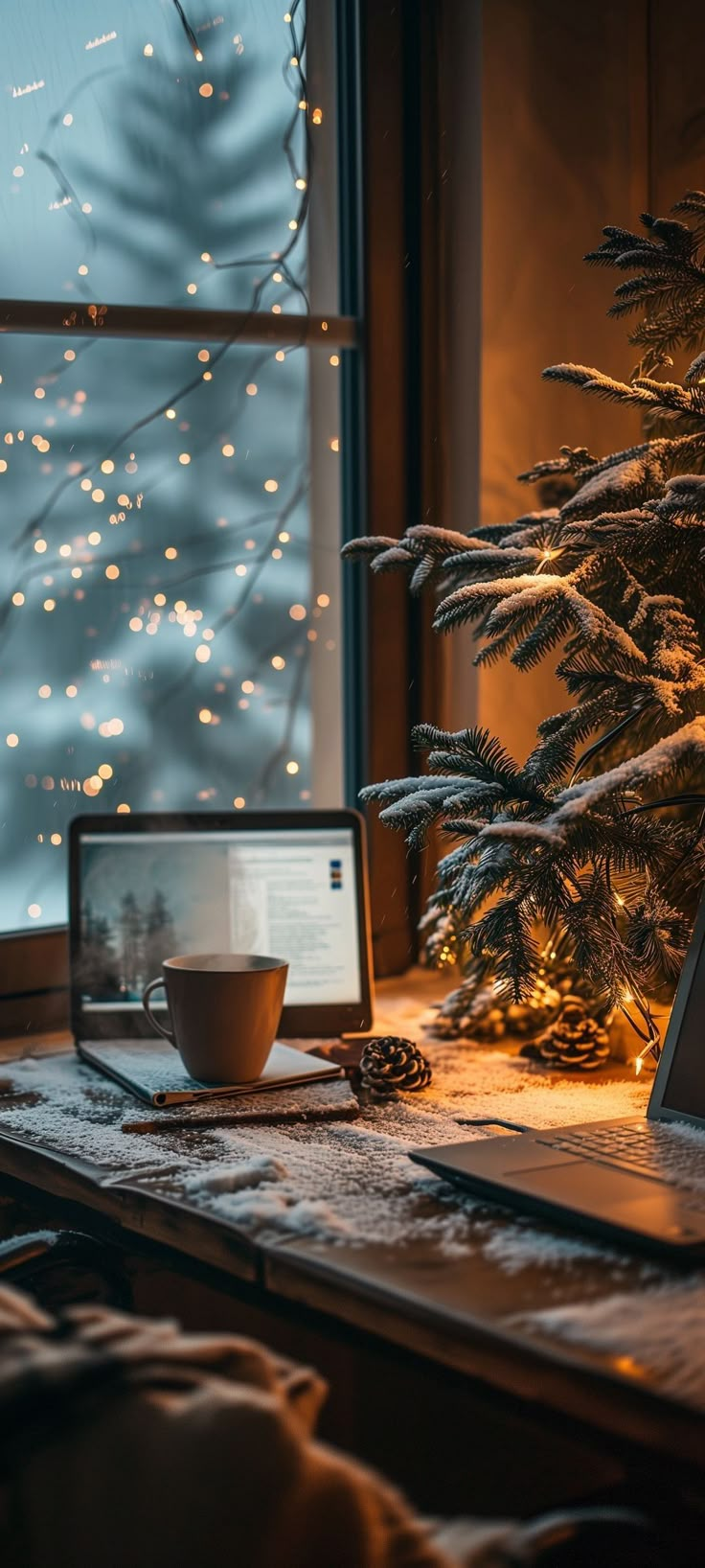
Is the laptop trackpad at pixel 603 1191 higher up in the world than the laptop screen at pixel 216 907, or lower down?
lower down

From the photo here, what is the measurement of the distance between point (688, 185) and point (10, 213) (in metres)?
0.80

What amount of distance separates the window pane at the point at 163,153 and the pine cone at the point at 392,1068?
0.82 m

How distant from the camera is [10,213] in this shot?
141 centimetres

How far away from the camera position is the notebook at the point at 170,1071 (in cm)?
111

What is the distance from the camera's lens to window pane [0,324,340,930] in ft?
4.80

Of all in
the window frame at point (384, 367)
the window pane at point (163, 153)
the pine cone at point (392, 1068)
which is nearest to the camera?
the pine cone at point (392, 1068)

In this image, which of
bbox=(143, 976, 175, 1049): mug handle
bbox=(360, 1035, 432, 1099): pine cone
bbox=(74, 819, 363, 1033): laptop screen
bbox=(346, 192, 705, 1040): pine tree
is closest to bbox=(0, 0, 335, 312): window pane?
bbox=(346, 192, 705, 1040): pine tree

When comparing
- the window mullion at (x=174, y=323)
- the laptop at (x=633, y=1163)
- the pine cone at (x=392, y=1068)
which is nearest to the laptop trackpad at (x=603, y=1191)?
the laptop at (x=633, y=1163)

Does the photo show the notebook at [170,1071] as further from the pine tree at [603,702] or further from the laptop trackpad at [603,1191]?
the laptop trackpad at [603,1191]

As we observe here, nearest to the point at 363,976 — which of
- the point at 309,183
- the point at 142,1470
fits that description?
the point at 142,1470

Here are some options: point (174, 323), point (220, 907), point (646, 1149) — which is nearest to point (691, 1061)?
point (646, 1149)

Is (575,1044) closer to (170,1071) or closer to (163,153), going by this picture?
(170,1071)

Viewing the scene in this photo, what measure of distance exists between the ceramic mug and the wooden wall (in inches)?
24.4

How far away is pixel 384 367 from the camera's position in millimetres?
1671
